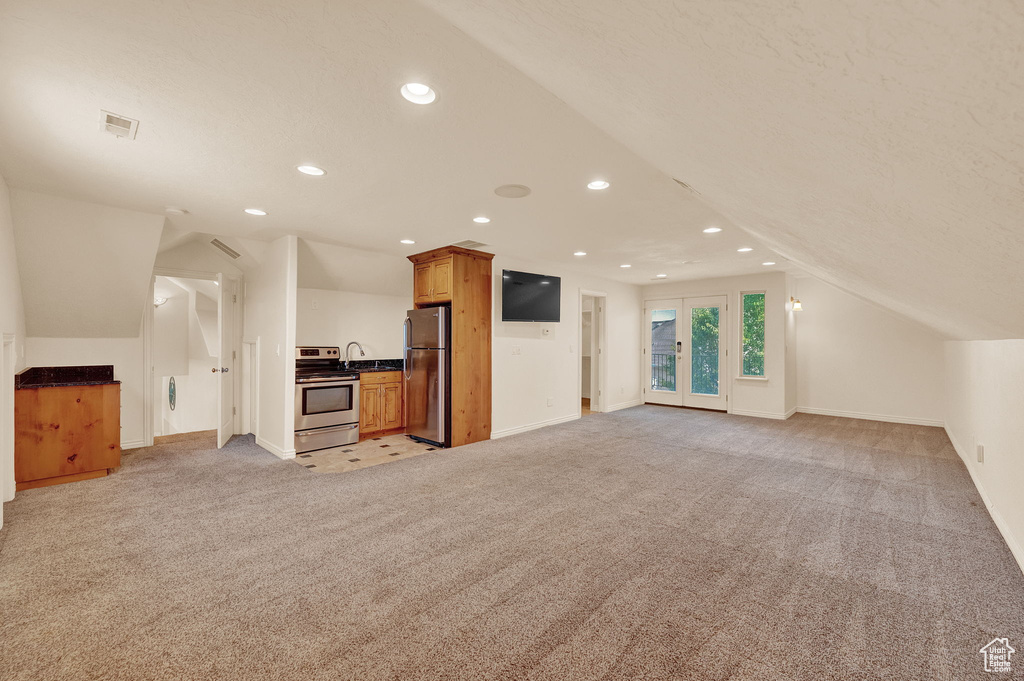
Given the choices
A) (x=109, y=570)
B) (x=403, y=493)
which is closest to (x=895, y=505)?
(x=403, y=493)

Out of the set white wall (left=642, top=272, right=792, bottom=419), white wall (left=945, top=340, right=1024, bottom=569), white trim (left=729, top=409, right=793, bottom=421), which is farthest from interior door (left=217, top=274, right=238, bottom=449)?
white trim (left=729, top=409, right=793, bottom=421)

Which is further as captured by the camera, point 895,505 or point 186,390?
point 186,390

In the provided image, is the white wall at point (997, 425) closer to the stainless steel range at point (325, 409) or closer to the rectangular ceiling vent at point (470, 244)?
the rectangular ceiling vent at point (470, 244)

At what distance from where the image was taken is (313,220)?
3926 mm

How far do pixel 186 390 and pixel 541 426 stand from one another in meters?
6.22

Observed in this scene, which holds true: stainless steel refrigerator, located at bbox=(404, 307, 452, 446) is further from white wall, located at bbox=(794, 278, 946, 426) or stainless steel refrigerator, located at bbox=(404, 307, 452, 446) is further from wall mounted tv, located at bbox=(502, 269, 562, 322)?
white wall, located at bbox=(794, 278, 946, 426)

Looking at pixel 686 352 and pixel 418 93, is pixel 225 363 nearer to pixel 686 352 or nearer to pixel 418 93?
pixel 418 93

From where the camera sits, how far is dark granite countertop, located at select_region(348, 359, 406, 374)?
5.69 meters

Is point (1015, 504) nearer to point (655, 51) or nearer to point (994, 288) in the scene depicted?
point (994, 288)

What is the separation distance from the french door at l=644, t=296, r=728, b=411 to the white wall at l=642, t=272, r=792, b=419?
0.16m

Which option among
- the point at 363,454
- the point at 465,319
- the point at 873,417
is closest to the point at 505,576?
the point at 363,454

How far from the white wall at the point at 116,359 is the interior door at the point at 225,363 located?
32.3 inches

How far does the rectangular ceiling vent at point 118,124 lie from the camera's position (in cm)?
211

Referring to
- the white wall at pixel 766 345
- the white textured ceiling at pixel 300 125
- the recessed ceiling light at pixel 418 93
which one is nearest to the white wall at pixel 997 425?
the white textured ceiling at pixel 300 125
